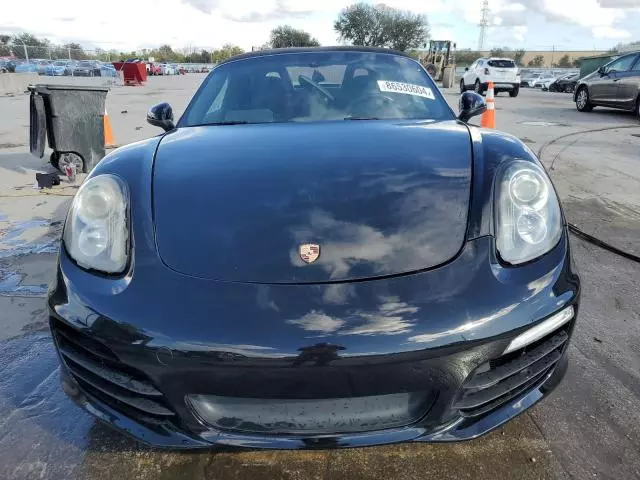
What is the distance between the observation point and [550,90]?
32.0 metres

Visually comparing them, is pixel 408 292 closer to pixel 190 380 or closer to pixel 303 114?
pixel 190 380

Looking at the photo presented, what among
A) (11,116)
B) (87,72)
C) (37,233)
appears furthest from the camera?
(87,72)

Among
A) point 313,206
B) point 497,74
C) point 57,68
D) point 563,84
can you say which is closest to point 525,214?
point 313,206

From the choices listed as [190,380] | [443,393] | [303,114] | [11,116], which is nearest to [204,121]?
[303,114]

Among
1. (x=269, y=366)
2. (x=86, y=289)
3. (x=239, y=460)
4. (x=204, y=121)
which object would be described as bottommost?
(x=239, y=460)

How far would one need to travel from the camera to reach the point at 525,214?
1646mm

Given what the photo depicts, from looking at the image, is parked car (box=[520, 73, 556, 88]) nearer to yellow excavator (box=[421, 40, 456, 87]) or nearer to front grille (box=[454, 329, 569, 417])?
yellow excavator (box=[421, 40, 456, 87])

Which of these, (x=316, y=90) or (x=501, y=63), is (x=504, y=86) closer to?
(x=501, y=63)

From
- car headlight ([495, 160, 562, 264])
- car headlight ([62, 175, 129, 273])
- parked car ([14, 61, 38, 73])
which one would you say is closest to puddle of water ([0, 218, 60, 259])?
car headlight ([62, 175, 129, 273])

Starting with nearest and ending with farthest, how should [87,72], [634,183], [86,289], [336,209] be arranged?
[86,289] → [336,209] → [634,183] → [87,72]

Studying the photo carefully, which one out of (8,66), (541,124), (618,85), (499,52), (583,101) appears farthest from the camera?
(499,52)

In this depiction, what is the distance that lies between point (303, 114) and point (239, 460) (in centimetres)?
170

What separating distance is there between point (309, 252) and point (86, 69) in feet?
109

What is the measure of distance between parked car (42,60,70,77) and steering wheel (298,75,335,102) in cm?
2774
